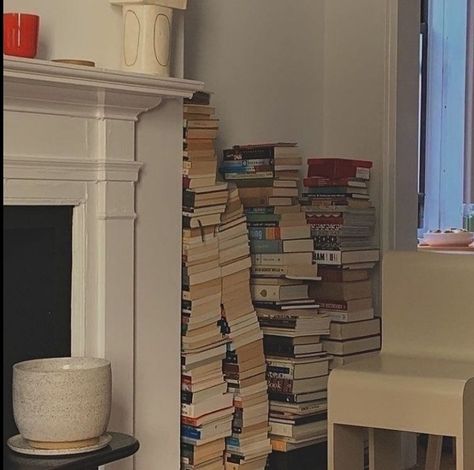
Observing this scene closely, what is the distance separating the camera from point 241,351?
10.9ft

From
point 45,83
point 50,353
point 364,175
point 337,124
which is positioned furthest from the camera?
point 337,124

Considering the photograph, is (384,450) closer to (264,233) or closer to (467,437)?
(467,437)

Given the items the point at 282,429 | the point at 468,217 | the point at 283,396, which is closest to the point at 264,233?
the point at 283,396

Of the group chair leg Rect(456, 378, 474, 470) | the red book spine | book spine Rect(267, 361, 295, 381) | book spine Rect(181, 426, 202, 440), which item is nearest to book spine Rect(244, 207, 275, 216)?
the red book spine

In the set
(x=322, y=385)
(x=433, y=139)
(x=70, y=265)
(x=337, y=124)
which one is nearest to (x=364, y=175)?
(x=337, y=124)

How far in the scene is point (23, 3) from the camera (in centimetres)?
269

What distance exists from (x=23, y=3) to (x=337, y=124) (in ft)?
5.49

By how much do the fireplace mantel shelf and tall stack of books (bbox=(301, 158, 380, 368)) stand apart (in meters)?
0.92

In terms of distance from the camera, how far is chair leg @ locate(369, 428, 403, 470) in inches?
128

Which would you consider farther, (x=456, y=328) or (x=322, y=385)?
(x=322, y=385)

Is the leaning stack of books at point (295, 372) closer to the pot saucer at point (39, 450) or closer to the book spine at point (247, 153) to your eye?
the book spine at point (247, 153)

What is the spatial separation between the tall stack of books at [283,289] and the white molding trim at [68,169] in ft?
2.00

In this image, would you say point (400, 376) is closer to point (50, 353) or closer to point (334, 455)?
point (334, 455)

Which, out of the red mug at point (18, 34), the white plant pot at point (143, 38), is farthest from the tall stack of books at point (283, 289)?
the red mug at point (18, 34)
